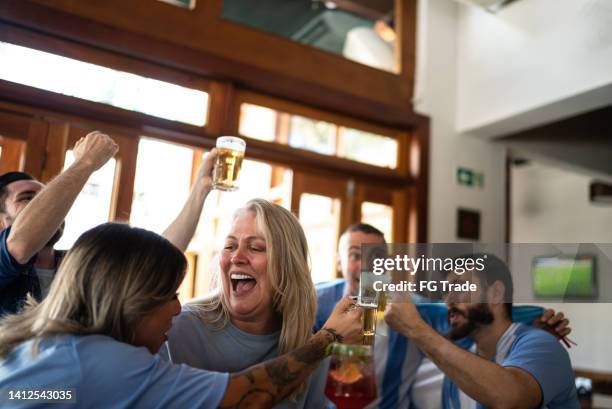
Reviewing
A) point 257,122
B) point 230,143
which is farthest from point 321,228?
point 230,143

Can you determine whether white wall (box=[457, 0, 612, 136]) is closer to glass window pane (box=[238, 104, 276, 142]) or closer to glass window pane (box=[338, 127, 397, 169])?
glass window pane (box=[338, 127, 397, 169])

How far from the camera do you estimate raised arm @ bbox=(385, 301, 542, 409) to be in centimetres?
157

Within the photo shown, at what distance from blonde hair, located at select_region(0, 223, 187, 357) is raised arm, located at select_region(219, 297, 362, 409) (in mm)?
263

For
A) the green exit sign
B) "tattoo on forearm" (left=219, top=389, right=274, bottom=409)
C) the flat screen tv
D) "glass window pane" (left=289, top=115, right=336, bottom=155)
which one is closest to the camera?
"tattoo on forearm" (left=219, top=389, right=274, bottom=409)

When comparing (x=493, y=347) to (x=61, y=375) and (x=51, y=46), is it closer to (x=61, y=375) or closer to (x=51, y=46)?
(x=61, y=375)

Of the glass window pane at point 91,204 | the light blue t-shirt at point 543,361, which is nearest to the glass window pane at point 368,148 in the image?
the glass window pane at point 91,204

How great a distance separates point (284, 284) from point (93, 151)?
691mm

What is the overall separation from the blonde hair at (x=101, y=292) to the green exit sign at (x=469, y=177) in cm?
328

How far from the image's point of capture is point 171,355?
61.1 inches

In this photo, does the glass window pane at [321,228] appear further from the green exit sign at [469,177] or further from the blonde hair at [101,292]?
the blonde hair at [101,292]

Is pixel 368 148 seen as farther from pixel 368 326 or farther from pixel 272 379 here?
pixel 272 379

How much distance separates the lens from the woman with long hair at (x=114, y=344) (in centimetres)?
111

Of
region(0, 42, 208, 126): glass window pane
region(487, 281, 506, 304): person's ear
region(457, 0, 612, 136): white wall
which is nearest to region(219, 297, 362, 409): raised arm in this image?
region(487, 281, 506, 304): person's ear

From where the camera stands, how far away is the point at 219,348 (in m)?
1.61
